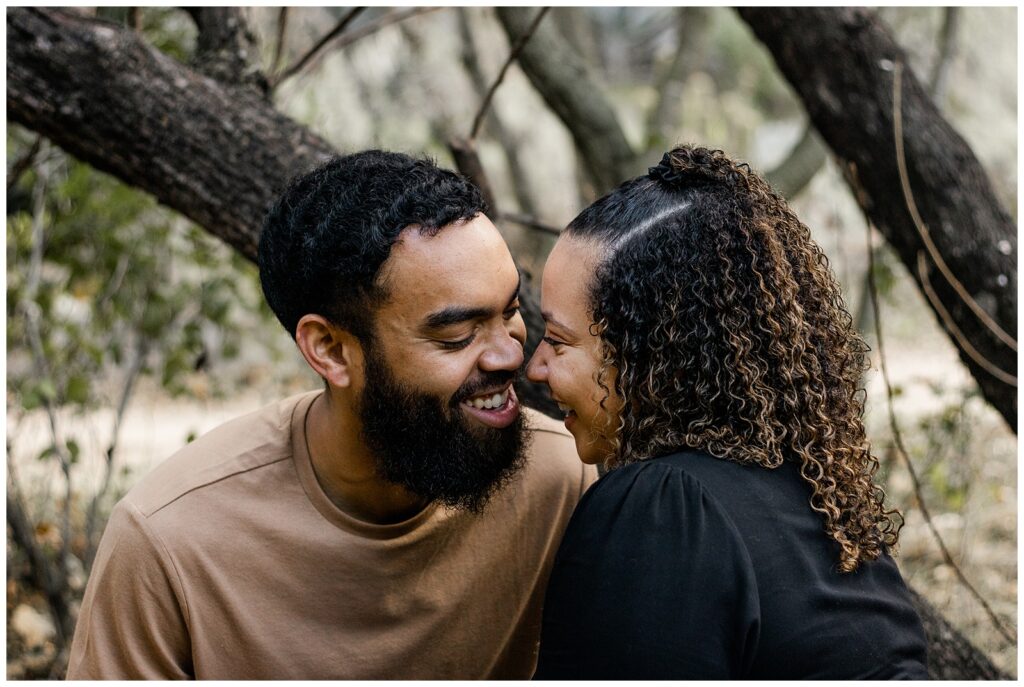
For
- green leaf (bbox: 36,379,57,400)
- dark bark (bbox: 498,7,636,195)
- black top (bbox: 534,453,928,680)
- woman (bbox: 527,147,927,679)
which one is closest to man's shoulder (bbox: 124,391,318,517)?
woman (bbox: 527,147,927,679)

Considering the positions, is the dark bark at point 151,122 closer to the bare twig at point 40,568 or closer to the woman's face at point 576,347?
the woman's face at point 576,347

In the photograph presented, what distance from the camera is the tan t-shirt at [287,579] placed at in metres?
2.41

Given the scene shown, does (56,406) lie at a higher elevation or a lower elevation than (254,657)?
lower

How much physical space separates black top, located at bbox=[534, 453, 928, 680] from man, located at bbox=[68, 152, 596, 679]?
57cm

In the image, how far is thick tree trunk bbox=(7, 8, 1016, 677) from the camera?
3.16 metres

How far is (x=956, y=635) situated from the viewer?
3.19m

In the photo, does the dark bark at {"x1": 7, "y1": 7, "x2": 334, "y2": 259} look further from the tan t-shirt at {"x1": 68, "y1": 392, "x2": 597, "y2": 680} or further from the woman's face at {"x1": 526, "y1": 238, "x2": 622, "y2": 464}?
the woman's face at {"x1": 526, "y1": 238, "x2": 622, "y2": 464}

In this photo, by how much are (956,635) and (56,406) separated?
379 centimetres

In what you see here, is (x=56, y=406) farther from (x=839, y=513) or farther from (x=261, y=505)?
(x=839, y=513)

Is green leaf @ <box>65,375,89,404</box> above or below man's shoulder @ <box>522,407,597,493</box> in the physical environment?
below

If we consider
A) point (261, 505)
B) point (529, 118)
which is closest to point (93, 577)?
point (261, 505)

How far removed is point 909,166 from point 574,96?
60.6 inches

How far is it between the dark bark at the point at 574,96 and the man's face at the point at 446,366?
7.67ft

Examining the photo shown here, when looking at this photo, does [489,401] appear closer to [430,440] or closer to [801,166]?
[430,440]
